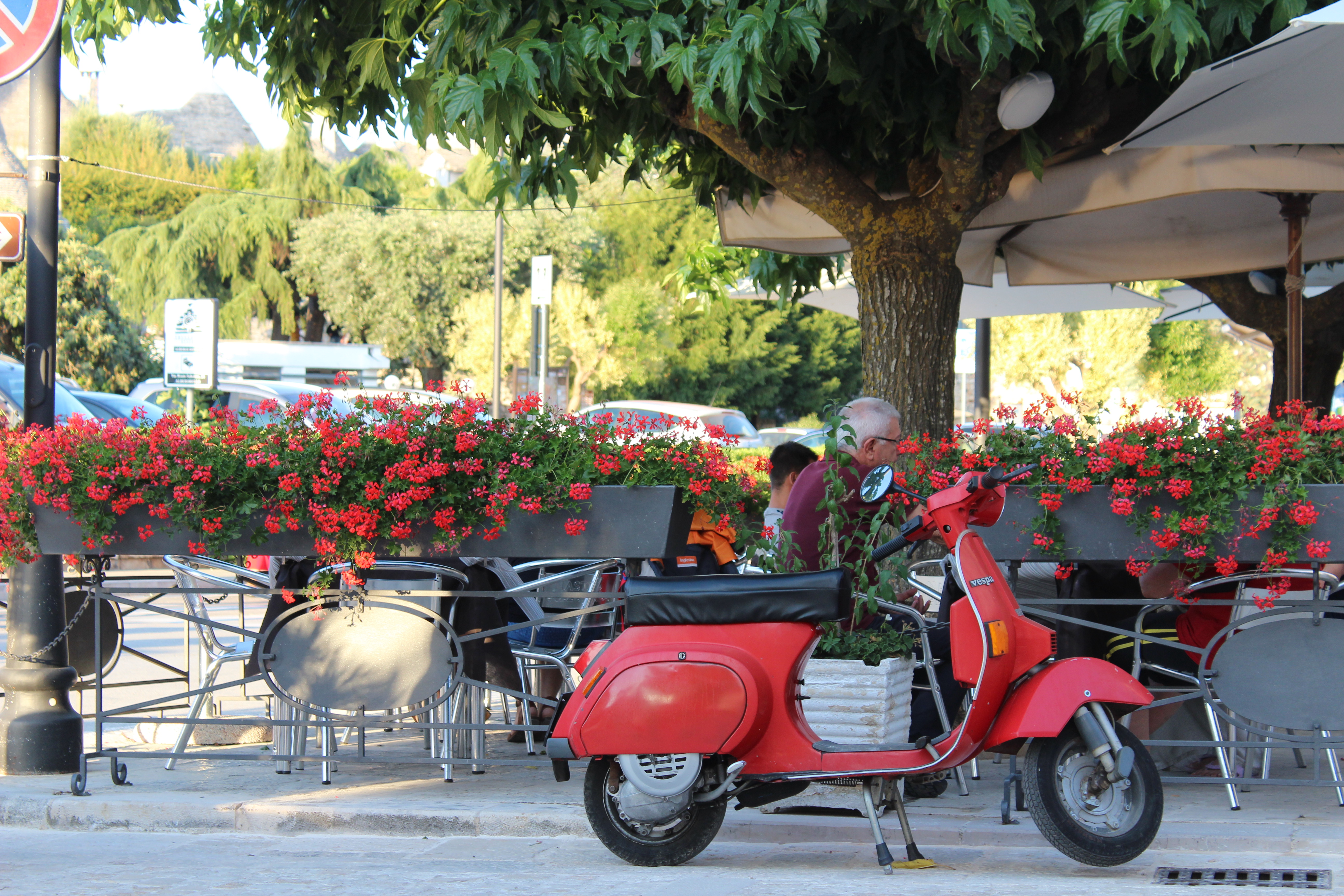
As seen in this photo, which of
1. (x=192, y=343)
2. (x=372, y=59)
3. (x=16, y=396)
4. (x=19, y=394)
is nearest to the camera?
(x=372, y=59)

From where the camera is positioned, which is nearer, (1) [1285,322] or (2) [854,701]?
(2) [854,701]

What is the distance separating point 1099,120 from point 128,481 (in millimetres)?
5041

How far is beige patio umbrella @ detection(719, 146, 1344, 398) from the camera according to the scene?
6.19 m

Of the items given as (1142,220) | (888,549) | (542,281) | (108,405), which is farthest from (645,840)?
(542,281)

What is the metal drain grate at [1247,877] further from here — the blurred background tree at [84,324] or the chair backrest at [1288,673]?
the blurred background tree at [84,324]

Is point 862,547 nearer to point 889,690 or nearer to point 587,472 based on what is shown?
point 889,690

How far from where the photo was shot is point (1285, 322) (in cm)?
1029

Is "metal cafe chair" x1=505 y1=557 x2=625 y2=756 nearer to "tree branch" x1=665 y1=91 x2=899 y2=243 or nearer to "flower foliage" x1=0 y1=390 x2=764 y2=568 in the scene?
"flower foliage" x1=0 y1=390 x2=764 y2=568

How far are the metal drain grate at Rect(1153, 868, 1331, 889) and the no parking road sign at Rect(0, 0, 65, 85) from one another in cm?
555

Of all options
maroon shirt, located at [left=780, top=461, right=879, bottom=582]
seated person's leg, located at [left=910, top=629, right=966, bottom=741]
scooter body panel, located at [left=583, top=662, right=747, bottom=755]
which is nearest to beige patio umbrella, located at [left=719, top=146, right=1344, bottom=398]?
maroon shirt, located at [left=780, top=461, right=879, bottom=582]

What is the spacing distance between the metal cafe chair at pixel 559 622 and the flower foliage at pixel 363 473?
0.47 meters

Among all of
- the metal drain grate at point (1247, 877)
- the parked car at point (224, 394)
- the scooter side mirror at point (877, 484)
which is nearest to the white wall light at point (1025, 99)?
the scooter side mirror at point (877, 484)

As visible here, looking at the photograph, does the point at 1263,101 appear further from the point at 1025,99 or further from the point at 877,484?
the point at 877,484

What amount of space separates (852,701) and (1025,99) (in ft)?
9.83
